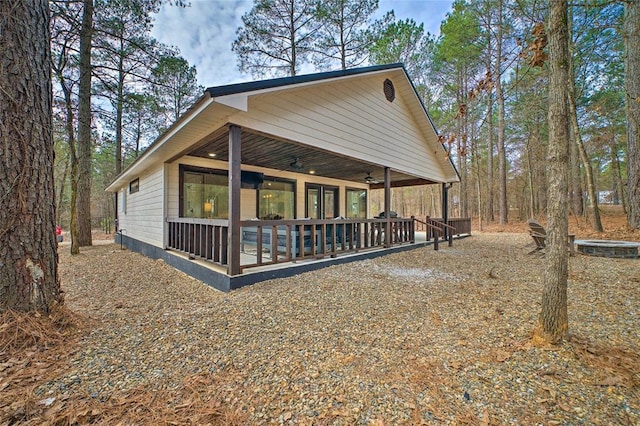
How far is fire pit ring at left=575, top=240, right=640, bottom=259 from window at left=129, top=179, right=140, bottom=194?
1213 cm

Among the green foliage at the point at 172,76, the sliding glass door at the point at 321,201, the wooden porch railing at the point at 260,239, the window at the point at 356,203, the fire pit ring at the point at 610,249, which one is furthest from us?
the window at the point at 356,203

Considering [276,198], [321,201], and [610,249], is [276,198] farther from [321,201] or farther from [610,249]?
[610,249]

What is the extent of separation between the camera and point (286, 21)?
420 inches

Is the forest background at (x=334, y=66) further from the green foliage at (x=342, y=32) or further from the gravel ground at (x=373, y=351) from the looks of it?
the gravel ground at (x=373, y=351)

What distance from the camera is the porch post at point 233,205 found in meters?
3.72

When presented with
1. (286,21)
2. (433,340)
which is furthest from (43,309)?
(286,21)

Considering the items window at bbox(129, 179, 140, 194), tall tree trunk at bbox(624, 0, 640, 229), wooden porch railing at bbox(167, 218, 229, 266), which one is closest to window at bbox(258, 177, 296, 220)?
wooden porch railing at bbox(167, 218, 229, 266)

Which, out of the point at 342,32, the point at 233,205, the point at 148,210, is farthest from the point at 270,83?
the point at 342,32

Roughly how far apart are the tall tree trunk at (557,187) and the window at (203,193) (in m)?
6.46

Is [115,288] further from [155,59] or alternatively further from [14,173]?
[155,59]

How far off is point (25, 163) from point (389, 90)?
7339 mm

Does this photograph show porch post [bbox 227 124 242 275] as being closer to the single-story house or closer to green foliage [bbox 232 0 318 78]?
the single-story house

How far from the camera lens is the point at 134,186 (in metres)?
8.62

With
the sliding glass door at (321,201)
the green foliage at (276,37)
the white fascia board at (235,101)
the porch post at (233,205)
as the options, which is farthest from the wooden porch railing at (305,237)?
the green foliage at (276,37)
